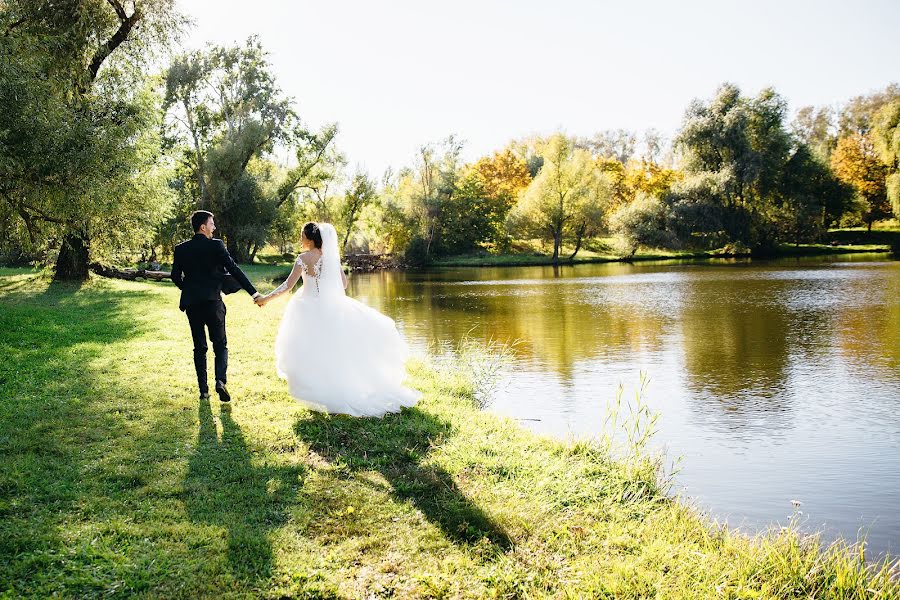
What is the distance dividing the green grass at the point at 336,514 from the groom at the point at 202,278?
962mm

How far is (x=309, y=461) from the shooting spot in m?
6.16

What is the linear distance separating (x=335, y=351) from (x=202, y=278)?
6.48 feet

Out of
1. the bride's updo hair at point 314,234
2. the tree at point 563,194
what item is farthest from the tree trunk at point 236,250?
the bride's updo hair at point 314,234

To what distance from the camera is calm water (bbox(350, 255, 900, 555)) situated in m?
7.16

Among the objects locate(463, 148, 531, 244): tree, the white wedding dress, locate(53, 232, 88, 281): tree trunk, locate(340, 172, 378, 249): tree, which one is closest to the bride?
the white wedding dress

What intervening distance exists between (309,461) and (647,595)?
3.44 m

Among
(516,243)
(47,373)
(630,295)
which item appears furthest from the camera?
(516,243)

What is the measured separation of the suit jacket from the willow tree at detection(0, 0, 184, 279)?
26.8 feet

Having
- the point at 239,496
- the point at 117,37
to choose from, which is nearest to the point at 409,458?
the point at 239,496

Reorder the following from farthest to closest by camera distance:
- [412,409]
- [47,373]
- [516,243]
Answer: [516,243]
[47,373]
[412,409]

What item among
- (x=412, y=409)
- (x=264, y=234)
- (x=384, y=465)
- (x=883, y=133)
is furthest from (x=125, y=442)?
(x=883, y=133)

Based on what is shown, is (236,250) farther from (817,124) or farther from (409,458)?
(817,124)

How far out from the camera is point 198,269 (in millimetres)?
7855

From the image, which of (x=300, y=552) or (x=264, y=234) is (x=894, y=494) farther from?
(x=264, y=234)
